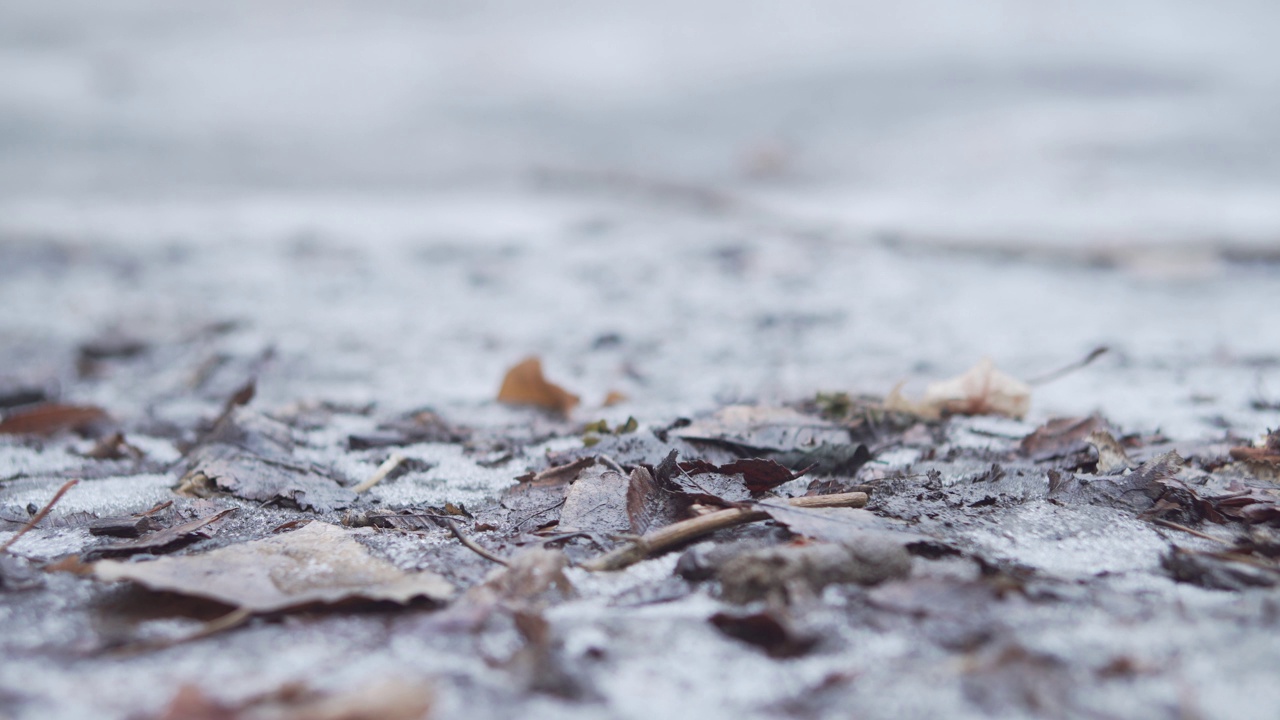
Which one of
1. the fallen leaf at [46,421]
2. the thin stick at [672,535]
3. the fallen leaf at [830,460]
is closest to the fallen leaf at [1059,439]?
the fallen leaf at [830,460]

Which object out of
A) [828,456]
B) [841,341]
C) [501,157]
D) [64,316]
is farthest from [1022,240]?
[64,316]

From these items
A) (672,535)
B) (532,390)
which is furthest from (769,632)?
(532,390)

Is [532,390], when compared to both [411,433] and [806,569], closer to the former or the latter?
[411,433]

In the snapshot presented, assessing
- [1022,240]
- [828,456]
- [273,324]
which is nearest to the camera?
[828,456]

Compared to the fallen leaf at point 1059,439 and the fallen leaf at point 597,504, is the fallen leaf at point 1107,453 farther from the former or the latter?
the fallen leaf at point 597,504

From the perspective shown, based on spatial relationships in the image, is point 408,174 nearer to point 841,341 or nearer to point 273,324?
point 273,324

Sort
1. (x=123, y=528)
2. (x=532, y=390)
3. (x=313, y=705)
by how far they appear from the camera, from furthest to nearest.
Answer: (x=532, y=390) → (x=123, y=528) → (x=313, y=705)
